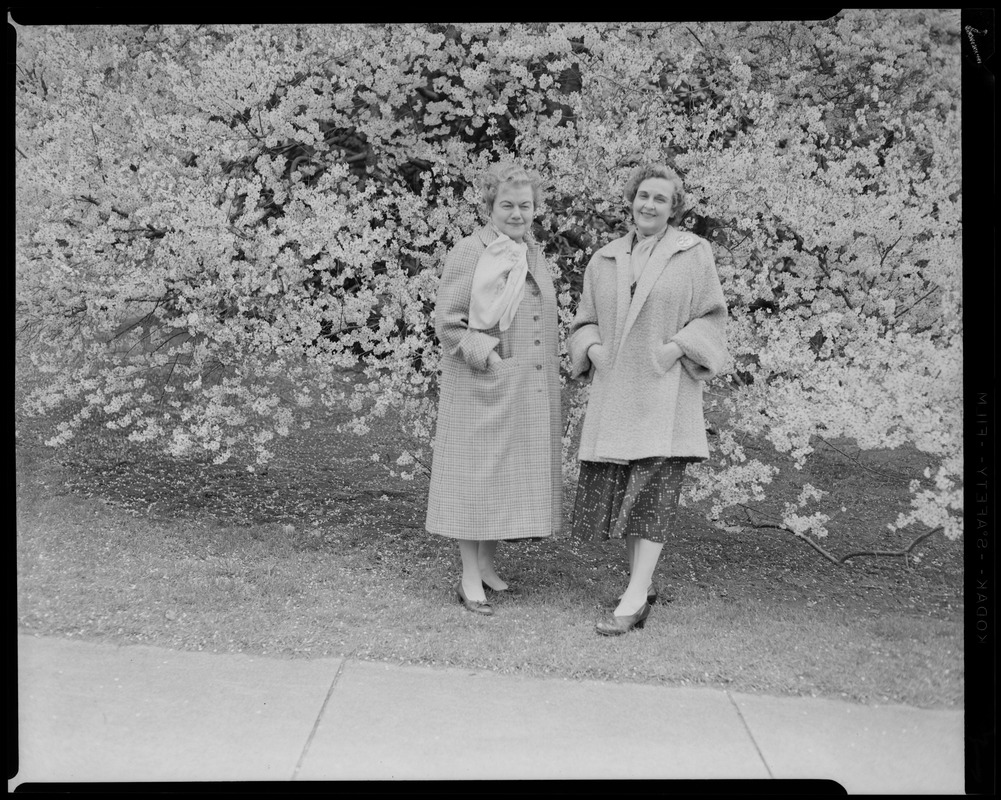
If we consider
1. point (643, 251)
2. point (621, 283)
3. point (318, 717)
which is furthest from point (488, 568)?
point (643, 251)

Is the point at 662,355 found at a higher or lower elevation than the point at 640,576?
higher

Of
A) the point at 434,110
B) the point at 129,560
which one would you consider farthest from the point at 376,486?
the point at 434,110

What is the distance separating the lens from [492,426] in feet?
12.0

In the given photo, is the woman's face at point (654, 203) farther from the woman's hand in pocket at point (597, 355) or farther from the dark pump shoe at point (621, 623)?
the dark pump shoe at point (621, 623)

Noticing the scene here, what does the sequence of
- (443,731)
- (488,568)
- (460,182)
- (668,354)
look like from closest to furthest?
(443,731)
(668,354)
(488,568)
(460,182)

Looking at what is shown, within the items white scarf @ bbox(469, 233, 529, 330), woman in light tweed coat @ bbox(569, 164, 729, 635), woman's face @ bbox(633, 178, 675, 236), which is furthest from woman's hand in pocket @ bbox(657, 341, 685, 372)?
white scarf @ bbox(469, 233, 529, 330)

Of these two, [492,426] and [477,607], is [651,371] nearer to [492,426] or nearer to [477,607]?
[492,426]

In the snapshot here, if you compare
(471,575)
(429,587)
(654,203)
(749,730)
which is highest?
(654,203)

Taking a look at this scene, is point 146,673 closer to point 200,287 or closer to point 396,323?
point 200,287

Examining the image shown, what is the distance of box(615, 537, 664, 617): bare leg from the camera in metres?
3.58

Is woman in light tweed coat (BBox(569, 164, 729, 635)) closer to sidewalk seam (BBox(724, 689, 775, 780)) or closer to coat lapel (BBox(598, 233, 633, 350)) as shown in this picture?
coat lapel (BBox(598, 233, 633, 350))

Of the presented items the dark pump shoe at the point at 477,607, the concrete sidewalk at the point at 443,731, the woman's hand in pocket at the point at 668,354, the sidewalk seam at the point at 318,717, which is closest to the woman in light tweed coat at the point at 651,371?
the woman's hand in pocket at the point at 668,354

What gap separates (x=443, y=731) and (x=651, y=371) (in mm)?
1402
